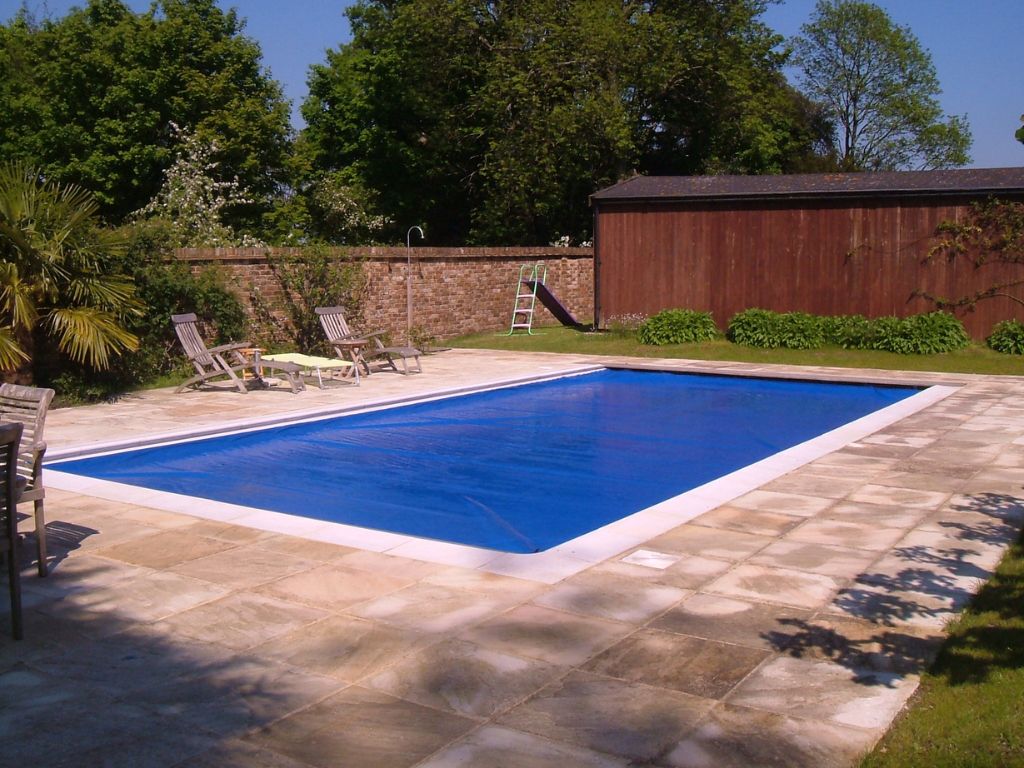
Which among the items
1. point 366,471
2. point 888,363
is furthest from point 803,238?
point 366,471

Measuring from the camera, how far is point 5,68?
119 ft

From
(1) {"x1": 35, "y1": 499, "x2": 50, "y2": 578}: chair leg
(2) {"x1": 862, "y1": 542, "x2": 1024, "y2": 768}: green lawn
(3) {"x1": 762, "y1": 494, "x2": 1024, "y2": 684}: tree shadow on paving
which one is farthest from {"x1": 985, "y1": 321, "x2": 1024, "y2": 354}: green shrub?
(1) {"x1": 35, "y1": 499, "x2": 50, "y2": 578}: chair leg

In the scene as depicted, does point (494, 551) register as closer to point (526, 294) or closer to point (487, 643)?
point (487, 643)

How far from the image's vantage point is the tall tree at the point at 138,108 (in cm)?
3059

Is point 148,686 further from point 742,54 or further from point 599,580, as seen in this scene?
point 742,54

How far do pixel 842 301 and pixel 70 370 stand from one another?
12557mm

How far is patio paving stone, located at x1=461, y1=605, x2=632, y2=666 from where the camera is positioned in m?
4.32

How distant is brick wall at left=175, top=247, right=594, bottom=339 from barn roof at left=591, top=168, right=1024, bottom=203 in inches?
110

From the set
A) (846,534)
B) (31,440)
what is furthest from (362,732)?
(846,534)

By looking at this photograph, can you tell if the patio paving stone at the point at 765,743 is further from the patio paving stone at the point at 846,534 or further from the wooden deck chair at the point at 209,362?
the wooden deck chair at the point at 209,362

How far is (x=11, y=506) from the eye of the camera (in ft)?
14.8

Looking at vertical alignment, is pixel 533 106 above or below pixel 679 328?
above

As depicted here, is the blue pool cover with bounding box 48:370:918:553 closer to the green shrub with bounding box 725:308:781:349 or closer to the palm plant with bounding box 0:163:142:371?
the palm plant with bounding box 0:163:142:371

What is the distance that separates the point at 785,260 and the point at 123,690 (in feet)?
52.5
